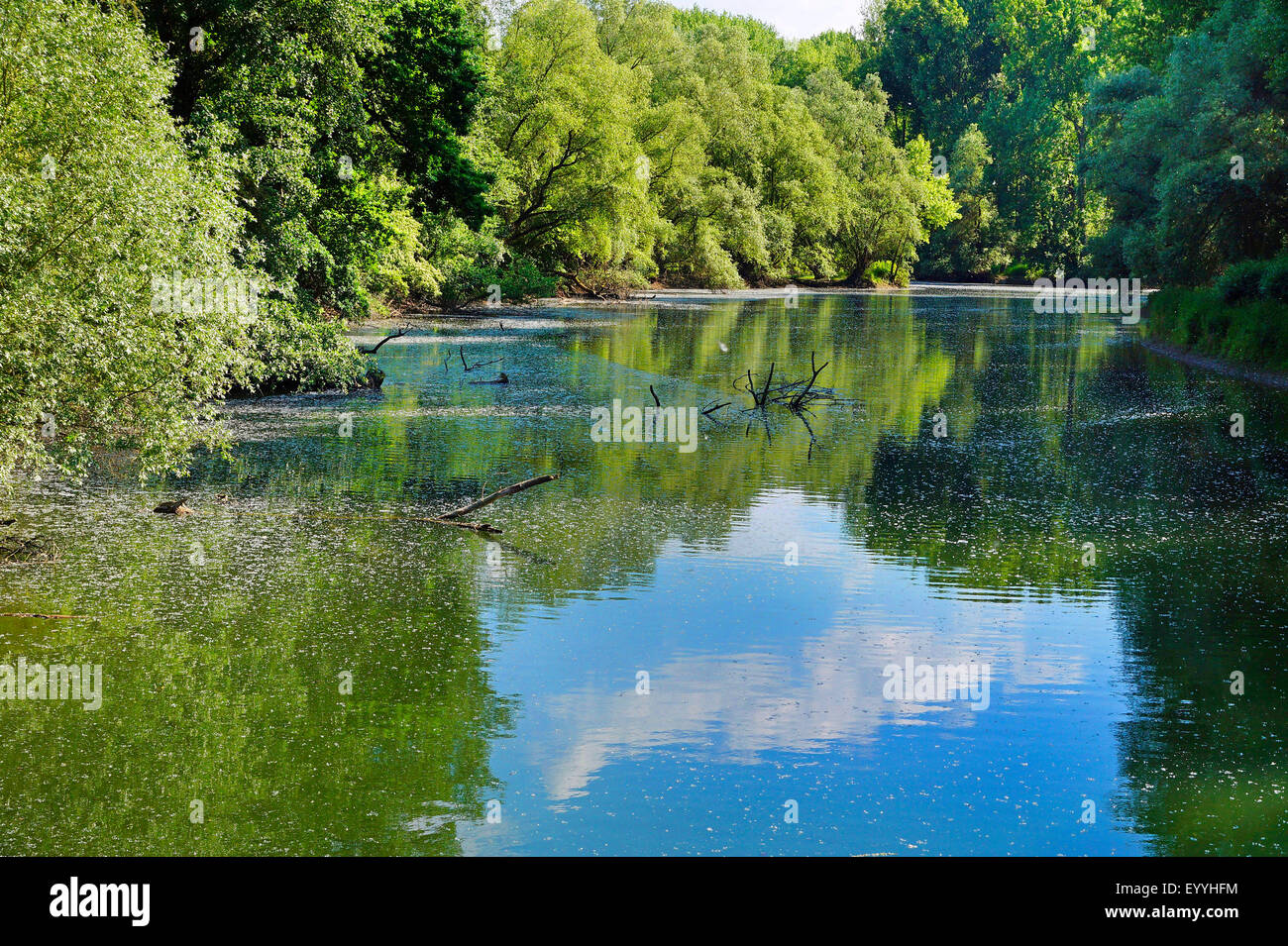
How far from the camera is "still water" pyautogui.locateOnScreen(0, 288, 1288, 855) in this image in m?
7.63

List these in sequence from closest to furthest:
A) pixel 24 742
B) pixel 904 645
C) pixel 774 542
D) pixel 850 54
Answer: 1. pixel 24 742
2. pixel 904 645
3. pixel 774 542
4. pixel 850 54

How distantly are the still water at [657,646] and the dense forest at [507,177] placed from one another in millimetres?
2518

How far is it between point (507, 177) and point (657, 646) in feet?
142

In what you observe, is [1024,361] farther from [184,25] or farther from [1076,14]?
[1076,14]

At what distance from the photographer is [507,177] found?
51.4m

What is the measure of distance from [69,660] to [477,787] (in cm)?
403

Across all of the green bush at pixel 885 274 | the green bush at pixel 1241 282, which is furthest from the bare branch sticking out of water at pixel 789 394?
the green bush at pixel 885 274

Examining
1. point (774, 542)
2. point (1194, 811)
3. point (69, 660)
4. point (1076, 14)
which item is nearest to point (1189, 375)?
point (774, 542)

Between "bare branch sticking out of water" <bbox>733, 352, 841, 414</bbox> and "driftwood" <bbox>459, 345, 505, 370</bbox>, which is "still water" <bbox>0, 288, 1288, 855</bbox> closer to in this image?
"bare branch sticking out of water" <bbox>733, 352, 841, 414</bbox>

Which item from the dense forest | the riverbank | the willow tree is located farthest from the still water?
the riverbank

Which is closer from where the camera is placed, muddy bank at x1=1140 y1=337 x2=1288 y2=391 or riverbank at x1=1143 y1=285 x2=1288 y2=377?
muddy bank at x1=1140 y1=337 x2=1288 y2=391

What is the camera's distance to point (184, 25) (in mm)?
23422

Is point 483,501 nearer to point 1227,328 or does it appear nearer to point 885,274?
point 1227,328

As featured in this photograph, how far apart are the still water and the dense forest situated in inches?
99.1
